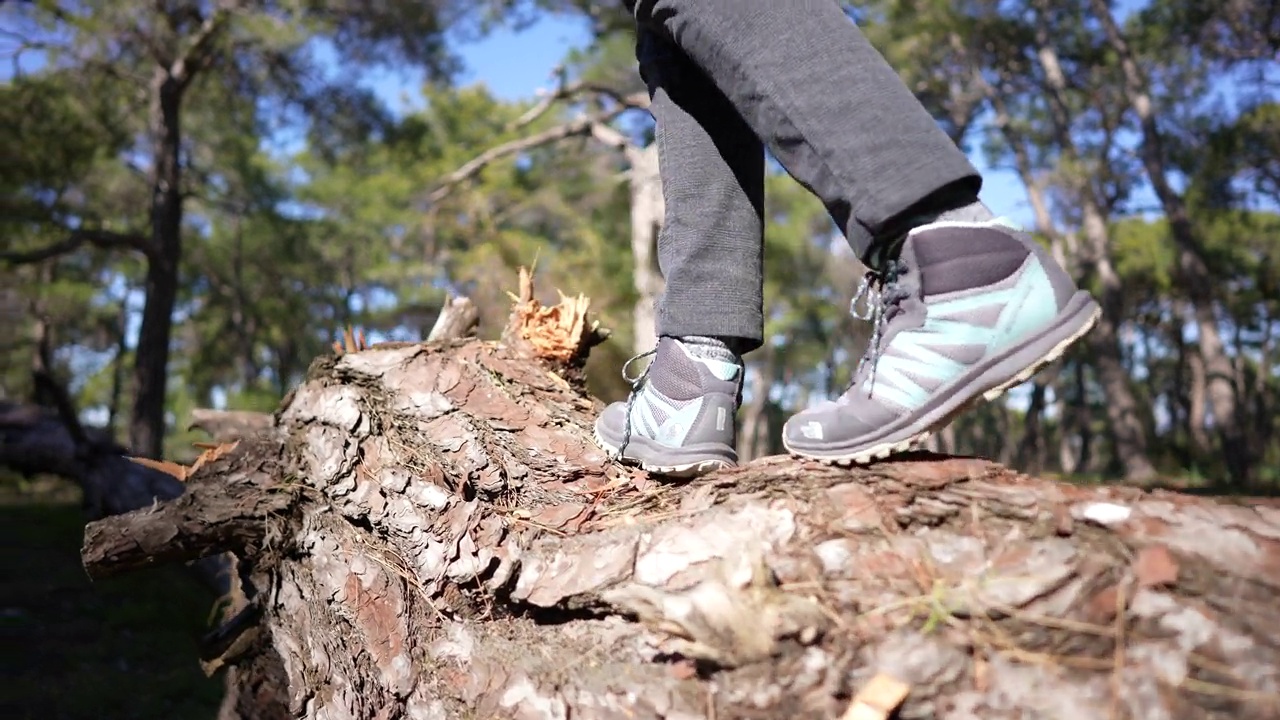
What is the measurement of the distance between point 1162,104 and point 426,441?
59.5 ft

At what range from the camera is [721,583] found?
96 centimetres

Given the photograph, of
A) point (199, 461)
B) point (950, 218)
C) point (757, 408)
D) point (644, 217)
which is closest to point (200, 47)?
point (644, 217)

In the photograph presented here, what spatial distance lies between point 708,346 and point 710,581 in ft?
1.65

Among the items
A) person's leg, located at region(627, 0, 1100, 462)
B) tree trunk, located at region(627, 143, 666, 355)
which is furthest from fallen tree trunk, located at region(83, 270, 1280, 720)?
tree trunk, located at region(627, 143, 666, 355)

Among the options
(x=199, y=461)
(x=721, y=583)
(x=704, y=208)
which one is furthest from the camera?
(x=199, y=461)

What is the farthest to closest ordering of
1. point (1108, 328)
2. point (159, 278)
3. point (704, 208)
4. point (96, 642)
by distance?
point (1108, 328), point (159, 278), point (96, 642), point (704, 208)

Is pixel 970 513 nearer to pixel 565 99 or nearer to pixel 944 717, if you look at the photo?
pixel 944 717

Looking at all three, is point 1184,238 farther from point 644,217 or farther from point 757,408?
point 757,408

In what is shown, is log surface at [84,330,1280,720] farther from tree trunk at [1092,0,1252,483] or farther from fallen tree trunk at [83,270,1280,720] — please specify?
tree trunk at [1092,0,1252,483]

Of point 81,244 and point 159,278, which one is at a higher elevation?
point 81,244

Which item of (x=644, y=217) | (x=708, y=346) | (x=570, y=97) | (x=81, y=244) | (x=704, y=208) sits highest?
(x=570, y=97)

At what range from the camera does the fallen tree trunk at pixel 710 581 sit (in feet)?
2.74

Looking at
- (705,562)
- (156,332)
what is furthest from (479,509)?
(156,332)

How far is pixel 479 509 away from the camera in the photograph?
140 centimetres
